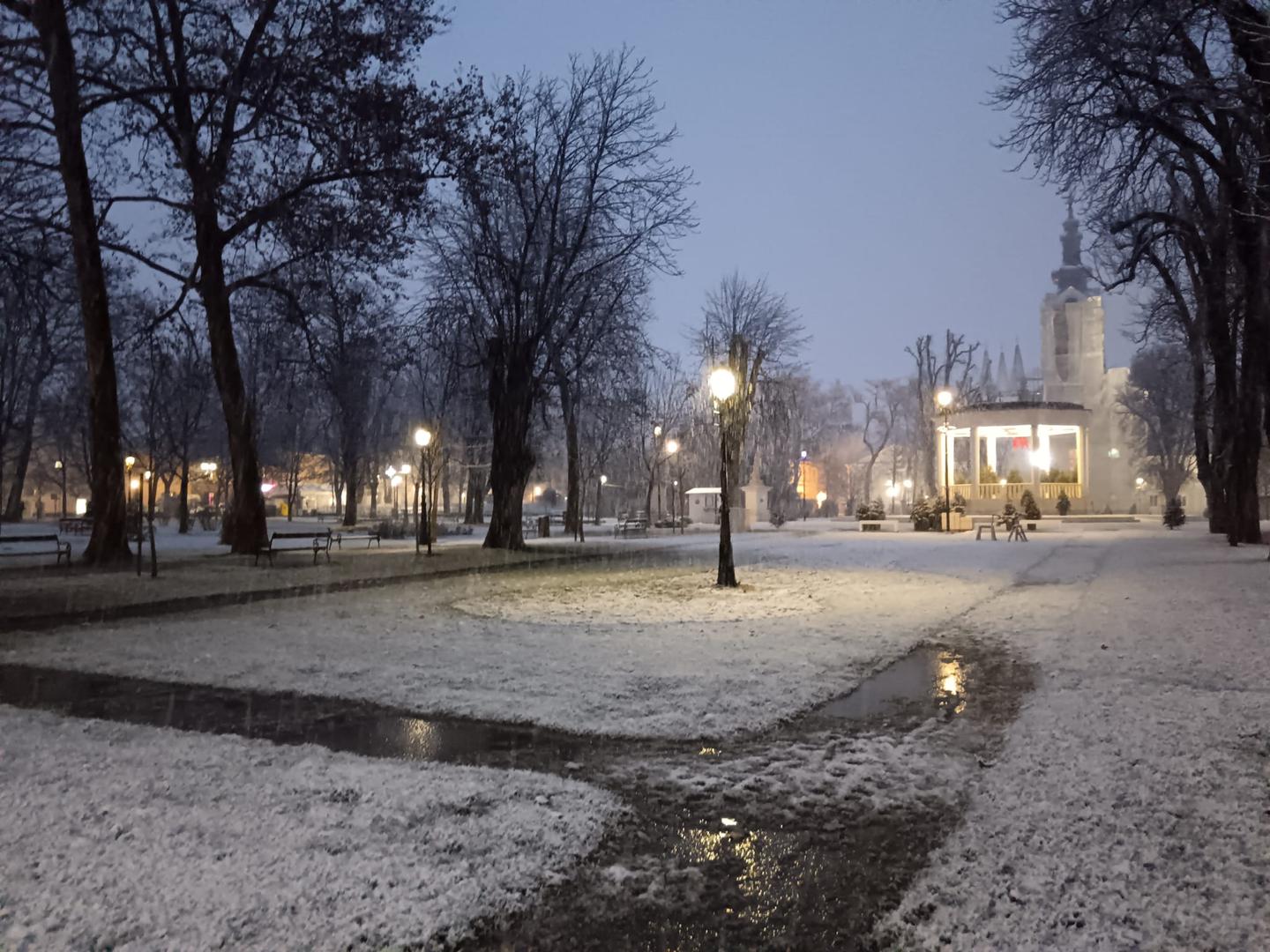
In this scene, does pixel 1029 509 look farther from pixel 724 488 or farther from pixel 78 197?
pixel 78 197

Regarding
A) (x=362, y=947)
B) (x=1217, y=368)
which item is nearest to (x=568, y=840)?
(x=362, y=947)

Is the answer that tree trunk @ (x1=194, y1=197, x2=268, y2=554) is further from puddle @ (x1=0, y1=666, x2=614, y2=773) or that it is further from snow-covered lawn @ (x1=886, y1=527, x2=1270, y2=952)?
snow-covered lawn @ (x1=886, y1=527, x2=1270, y2=952)

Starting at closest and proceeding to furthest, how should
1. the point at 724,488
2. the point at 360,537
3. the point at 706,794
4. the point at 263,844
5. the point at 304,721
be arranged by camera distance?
1. the point at 263,844
2. the point at 706,794
3. the point at 304,721
4. the point at 724,488
5. the point at 360,537

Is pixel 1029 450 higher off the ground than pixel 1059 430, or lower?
lower

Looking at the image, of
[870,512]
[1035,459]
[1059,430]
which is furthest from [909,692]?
[1059,430]

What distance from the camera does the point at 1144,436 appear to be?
6712cm

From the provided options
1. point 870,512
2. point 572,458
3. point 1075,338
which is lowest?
point 870,512

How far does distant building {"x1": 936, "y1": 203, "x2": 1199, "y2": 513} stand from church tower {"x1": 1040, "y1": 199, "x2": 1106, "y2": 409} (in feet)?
0.34

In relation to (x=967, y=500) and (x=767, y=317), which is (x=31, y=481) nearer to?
(x=767, y=317)

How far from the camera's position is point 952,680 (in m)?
7.91

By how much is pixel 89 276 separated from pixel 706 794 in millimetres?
19245

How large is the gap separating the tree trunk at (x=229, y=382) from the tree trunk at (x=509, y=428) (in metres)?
6.57

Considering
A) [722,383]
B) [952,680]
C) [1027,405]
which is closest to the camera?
[952,680]

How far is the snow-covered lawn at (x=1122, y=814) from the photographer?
10.6ft
